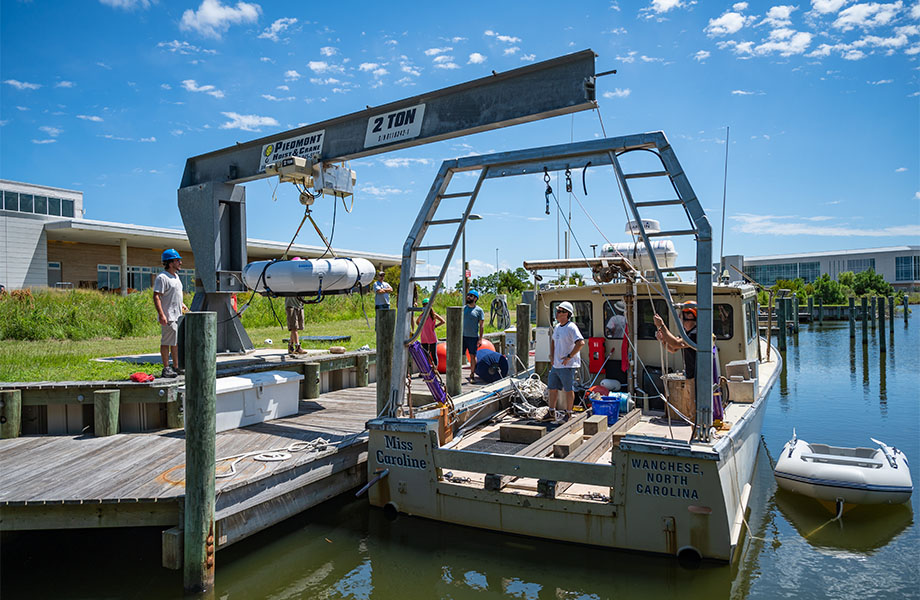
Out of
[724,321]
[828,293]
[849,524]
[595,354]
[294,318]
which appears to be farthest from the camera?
[828,293]

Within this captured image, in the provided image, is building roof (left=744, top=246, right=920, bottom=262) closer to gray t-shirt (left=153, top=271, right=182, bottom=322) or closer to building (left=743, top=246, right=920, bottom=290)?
building (left=743, top=246, right=920, bottom=290)

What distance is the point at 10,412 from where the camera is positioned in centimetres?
674

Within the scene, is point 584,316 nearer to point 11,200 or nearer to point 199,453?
point 199,453

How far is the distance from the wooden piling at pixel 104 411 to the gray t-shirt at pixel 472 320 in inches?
268

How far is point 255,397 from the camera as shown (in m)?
7.82

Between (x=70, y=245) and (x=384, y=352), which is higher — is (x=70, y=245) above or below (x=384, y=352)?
above

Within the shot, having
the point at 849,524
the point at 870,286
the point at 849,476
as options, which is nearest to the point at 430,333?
the point at 849,476

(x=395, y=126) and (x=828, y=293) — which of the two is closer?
(x=395, y=126)

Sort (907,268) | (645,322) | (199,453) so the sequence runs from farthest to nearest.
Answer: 1. (907,268)
2. (645,322)
3. (199,453)

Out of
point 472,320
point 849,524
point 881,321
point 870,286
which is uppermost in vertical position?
point 870,286

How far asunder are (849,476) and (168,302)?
8.42 metres

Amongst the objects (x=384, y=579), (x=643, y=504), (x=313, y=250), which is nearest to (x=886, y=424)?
(x=643, y=504)

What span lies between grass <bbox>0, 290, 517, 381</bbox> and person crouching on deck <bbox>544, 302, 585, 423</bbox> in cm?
514

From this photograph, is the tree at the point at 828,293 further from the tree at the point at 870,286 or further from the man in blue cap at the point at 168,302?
the man in blue cap at the point at 168,302
